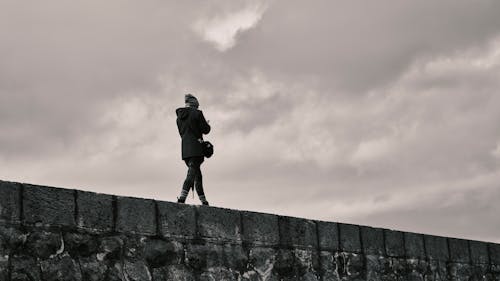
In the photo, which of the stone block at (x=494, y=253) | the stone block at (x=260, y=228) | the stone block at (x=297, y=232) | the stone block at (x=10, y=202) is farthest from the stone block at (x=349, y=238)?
the stone block at (x=10, y=202)

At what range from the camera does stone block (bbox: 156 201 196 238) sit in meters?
7.89

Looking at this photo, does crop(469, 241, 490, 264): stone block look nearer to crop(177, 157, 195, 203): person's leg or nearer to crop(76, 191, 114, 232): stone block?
crop(177, 157, 195, 203): person's leg

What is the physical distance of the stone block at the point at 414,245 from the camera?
1101 cm

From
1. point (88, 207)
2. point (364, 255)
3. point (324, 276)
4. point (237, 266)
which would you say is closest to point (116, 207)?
point (88, 207)

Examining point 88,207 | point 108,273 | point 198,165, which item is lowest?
point 108,273

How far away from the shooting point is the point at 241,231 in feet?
28.2

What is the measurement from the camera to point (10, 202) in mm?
6836

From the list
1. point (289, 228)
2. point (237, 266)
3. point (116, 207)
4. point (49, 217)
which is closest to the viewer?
point (49, 217)

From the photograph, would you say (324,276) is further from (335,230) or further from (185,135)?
(185,135)

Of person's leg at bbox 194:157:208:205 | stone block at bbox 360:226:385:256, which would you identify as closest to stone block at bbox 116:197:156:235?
person's leg at bbox 194:157:208:205

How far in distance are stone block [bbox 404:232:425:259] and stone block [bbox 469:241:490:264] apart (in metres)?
1.31

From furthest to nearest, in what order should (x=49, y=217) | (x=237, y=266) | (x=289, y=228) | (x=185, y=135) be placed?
(x=185, y=135), (x=289, y=228), (x=237, y=266), (x=49, y=217)

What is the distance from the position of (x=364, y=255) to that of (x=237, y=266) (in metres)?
2.16

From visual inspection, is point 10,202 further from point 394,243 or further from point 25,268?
point 394,243
